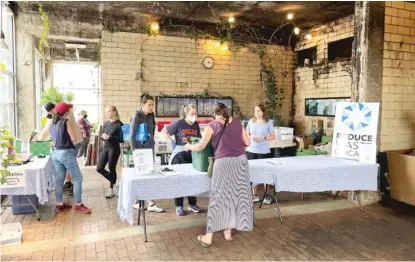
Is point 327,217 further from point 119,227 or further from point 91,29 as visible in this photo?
point 91,29

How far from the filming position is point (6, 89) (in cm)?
701

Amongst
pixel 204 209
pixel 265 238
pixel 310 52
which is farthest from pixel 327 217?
pixel 310 52

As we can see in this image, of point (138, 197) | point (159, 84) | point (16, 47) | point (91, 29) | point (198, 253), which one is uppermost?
point (91, 29)

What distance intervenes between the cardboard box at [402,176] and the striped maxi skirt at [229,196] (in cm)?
279

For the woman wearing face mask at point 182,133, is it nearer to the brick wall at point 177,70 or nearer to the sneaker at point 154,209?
the sneaker at point 154,209

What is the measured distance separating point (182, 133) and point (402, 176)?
3.47m

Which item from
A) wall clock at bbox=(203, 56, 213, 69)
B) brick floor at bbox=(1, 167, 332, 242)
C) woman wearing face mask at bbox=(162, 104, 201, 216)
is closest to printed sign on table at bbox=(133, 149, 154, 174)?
woman wearing face mask at bbox=(162, 104, 201, 216)

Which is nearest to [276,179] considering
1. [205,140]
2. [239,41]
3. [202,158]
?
[202,158]

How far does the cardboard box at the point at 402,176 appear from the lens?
4.91 m

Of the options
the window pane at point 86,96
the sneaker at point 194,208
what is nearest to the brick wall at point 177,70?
the sneaker at point 194,208

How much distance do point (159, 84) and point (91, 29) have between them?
7.04ft

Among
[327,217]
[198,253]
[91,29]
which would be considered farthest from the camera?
[91,29]

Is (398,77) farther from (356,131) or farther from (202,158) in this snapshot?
(202,158)

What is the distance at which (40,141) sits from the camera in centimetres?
508
